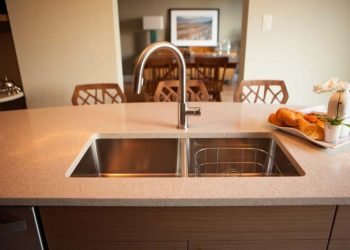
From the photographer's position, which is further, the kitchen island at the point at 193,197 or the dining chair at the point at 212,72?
the dining chair at the point at 212,72

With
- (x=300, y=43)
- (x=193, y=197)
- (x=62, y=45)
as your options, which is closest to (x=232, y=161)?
(x=193, y=197)

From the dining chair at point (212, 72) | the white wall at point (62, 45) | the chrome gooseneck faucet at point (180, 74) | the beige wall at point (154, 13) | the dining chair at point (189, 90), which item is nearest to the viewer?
the chrome gooseneck faucet at point (180, 74)

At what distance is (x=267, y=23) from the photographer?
2492mm

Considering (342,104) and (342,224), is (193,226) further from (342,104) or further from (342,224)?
(342,104)

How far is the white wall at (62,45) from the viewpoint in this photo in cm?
238

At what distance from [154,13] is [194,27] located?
3.44ft

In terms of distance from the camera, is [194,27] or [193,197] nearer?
[193,197]

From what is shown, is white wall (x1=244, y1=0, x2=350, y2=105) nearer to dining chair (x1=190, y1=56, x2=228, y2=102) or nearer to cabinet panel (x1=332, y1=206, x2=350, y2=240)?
dining chair (x1=190, y1=56, x2=228, y2=102)

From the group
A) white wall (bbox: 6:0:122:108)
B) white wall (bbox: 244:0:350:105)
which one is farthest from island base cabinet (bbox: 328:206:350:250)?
white wall (bbox: 6:0:122:108)

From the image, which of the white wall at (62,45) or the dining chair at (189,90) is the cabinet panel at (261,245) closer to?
the dining chair at (189,90)

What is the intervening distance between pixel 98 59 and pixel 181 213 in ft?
7.09

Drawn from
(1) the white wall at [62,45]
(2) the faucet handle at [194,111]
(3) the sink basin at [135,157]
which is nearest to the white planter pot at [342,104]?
(2) the faucet handle at [194,111]

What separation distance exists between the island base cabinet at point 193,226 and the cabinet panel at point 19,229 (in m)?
0.03

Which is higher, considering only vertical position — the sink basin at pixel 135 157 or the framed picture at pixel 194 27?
the framed picture at pixel 194 27
